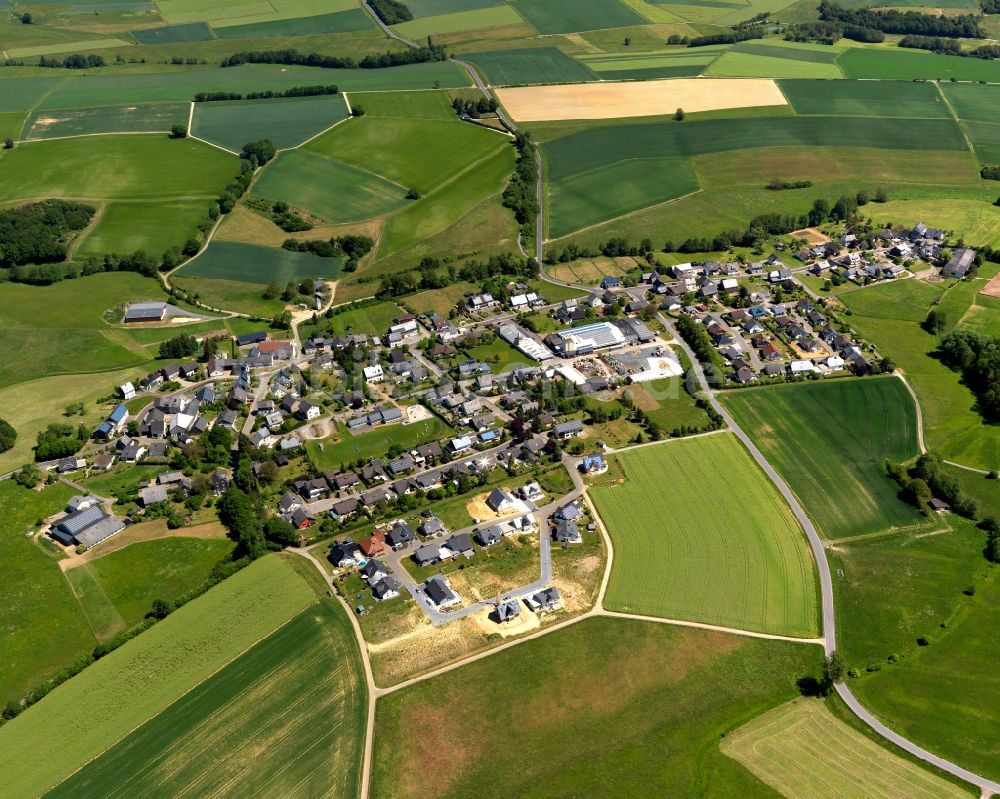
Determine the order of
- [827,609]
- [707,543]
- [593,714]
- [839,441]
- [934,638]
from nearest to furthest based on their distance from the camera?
[593,714] < [934,638] < [827,609] < [707,543] < [839,441]

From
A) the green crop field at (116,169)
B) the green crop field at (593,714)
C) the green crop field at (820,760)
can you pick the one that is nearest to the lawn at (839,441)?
the green crop field at (593,714)

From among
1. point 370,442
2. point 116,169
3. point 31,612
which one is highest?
point 116,169

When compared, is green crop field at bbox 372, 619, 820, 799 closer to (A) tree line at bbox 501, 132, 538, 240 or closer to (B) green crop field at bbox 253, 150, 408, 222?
(A) tree line at bbox 501, 132, 538, 240

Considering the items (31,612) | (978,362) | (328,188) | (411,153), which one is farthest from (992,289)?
(31,612)

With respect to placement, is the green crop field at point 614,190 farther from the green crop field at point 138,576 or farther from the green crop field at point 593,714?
the green crop field at point 593,714

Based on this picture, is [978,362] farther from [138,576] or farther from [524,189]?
[138,576]

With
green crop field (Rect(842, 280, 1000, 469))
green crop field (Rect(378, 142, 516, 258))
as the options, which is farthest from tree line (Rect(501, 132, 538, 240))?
green crop field (Rect(842, 280, 1000, 469))

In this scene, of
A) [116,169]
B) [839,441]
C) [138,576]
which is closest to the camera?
[138,576]

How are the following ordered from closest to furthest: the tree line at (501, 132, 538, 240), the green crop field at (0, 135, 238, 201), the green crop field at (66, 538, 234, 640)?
1. the green crop field at (66, 538, 234, 640)
2. the tree line at (501, 132, 538, 240)
3. the green crop field at (0, 135, 238, 201)
